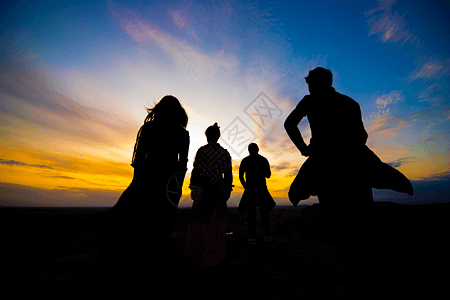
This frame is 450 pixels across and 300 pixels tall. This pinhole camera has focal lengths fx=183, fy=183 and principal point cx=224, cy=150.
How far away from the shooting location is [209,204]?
316 centimetres

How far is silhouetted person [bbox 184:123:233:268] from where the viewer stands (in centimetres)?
290

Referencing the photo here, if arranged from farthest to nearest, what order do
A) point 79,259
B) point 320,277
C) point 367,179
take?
point 79,259
point 320,277
point 367,179

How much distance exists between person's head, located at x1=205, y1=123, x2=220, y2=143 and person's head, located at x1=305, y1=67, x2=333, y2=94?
181 cm

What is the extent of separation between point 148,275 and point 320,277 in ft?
6.66

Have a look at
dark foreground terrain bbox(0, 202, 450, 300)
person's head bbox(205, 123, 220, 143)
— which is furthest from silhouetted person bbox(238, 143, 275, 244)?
person's head bbox(205, 123, 220, 143)

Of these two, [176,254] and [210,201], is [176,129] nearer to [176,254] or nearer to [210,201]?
[210,201]

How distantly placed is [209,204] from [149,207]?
4.02ft

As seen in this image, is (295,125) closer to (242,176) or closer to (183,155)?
(183,155)

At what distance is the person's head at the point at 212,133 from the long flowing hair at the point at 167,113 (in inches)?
36.4

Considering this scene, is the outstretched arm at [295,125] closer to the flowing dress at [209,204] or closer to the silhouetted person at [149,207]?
the silhouetted person at [149,207]

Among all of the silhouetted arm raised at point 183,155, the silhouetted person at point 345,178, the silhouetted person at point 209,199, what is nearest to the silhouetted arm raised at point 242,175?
the silhouetted person at point 209,199

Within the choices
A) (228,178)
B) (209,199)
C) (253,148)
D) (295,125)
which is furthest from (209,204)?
(253,148)

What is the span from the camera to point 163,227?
7.11 ft

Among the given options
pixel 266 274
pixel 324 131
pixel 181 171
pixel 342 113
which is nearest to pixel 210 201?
pixel 181 171
